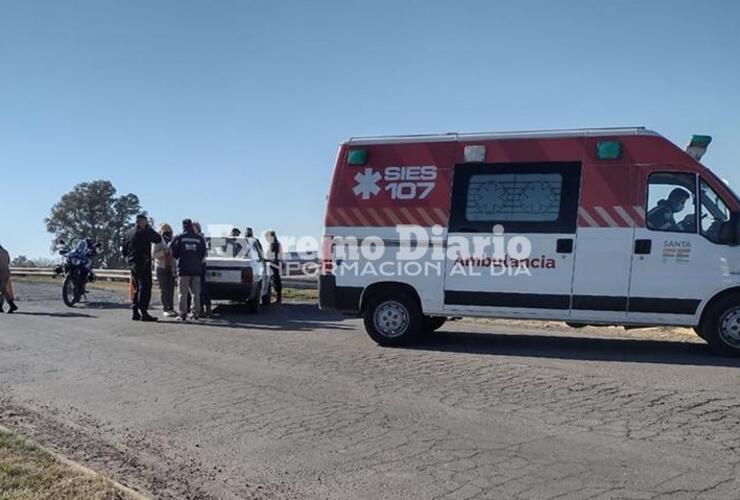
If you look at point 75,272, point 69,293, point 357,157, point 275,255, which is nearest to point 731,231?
point 357,157

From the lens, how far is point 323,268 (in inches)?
383

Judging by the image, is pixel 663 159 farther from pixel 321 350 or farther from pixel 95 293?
pixel 95 293

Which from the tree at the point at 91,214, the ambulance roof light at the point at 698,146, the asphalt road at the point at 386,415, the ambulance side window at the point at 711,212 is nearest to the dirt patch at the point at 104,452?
the asphalt road at the point at 386,415

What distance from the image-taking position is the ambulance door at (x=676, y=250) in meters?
8.09

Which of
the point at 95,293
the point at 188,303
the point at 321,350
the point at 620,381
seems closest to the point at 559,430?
the point at 620,381

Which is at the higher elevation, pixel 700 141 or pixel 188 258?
pixel 700 141

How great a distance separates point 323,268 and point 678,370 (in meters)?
4.88

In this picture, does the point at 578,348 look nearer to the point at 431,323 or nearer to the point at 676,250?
the point at 676,250

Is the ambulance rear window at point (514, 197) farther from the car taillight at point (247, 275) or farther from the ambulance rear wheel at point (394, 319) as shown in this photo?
the car taillight at point (247, 275)

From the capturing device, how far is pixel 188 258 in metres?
12.6

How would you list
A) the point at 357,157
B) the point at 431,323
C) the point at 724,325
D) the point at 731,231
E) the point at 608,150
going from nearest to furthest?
the point at 731,231, the point at 724,325, the point at 608,150, the point at 357,157, the point at 431,323

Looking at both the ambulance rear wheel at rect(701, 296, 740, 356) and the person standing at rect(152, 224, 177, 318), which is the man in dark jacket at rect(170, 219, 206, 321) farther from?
the ambulance rear wheel at rect(701, 296, 740, 356)

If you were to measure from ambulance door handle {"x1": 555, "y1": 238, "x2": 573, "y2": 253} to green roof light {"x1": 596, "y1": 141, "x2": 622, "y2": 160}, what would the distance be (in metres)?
1.14

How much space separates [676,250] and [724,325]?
41.9 inches
